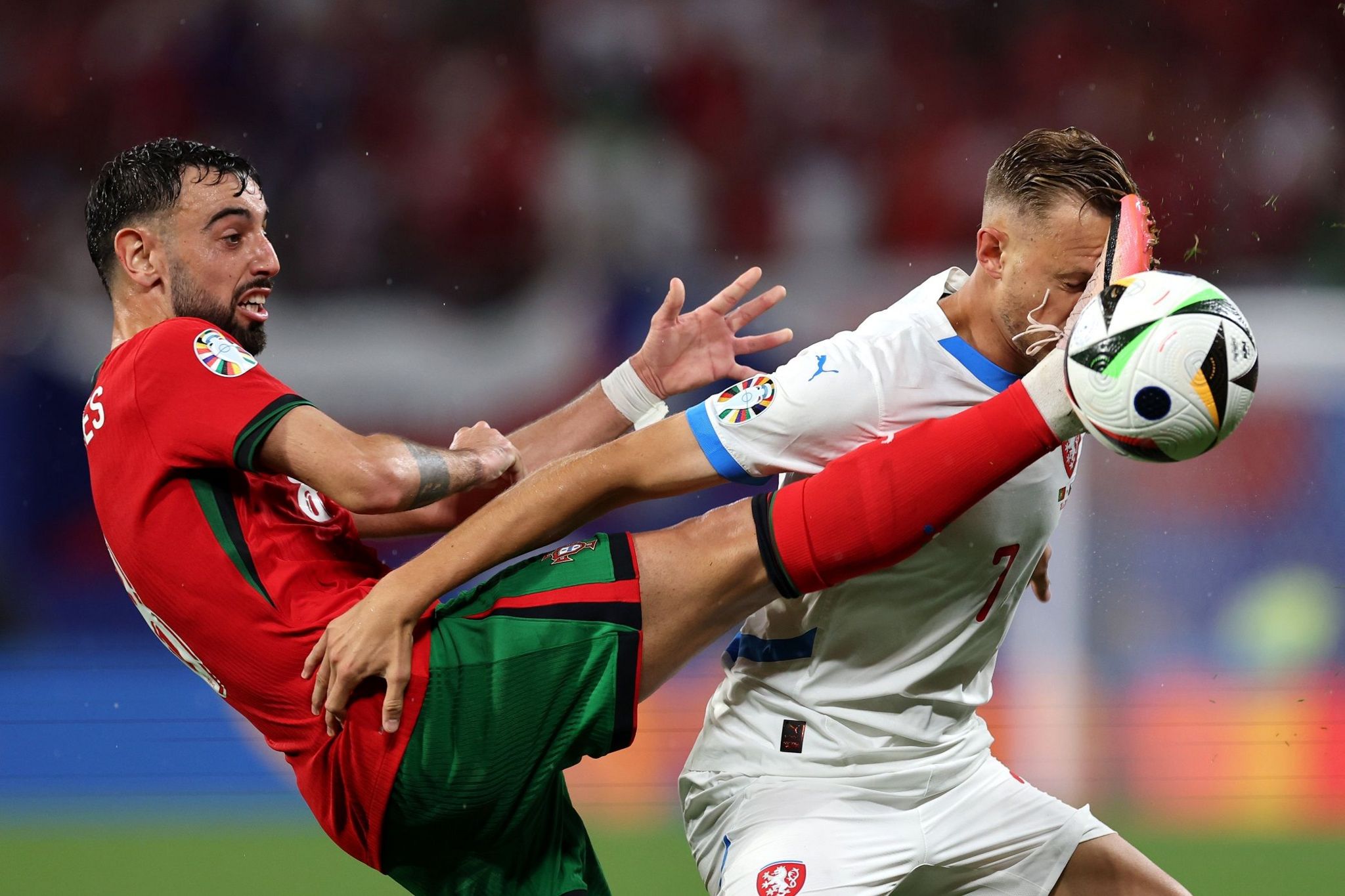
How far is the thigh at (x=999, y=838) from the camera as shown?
2602 mm

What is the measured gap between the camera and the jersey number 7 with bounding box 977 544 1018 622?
2520 mm

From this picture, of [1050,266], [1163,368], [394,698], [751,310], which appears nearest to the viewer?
[1163,368]

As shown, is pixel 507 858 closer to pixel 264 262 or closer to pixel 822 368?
pixel 822 368

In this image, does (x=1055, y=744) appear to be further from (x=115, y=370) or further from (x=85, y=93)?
(x=85, y=93)

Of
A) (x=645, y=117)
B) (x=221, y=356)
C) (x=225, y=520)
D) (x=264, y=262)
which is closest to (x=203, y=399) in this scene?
(x=221, y=356)

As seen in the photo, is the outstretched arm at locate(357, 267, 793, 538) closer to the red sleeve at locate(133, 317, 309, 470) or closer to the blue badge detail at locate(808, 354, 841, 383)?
the blue badge detail at locate(808, 354, 841, 383)

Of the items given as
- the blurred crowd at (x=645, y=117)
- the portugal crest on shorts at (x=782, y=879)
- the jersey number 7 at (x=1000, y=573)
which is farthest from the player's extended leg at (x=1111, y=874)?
the blurred crowd at (x=645, y=117)

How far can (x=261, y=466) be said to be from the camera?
2.44m

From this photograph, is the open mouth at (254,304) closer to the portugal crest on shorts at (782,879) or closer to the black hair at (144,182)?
the black hair at (144,182)

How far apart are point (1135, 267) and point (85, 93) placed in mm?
6902

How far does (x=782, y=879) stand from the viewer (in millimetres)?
2340

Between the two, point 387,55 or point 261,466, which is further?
point 387,55

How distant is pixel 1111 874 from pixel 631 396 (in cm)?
150

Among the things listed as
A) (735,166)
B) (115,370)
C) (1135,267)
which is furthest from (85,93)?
(1135,267)
